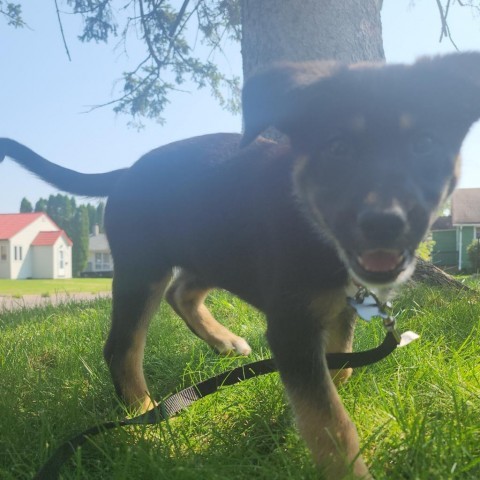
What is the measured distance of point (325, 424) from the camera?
188 centimetres

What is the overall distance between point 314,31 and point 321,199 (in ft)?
10.7

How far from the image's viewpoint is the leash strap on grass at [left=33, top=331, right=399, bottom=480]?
2.00 m

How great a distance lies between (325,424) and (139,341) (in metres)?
1.32

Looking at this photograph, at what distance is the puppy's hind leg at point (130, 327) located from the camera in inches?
108

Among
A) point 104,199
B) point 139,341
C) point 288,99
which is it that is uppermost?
point 288,99

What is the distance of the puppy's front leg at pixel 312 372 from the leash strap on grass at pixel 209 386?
31 centimetres

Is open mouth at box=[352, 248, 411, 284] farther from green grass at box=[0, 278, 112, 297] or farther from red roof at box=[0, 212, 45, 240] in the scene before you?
red roof at box=[0, 212, 45, 240]

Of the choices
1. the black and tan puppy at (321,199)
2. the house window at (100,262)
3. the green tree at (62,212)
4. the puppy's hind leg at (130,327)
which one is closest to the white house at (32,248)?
the green tree at (62,212)

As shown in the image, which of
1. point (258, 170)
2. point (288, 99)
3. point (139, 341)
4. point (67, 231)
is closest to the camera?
point (288, 99)

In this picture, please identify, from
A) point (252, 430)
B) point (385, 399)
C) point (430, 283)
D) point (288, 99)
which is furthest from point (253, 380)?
point (430, 283)

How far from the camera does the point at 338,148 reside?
1890 millimetres

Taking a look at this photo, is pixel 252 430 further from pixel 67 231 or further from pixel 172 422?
pixel 67 231

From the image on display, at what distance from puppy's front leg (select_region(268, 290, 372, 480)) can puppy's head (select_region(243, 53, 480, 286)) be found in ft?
0.80

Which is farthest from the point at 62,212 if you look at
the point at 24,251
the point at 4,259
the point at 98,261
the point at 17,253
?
the point at 4,259
